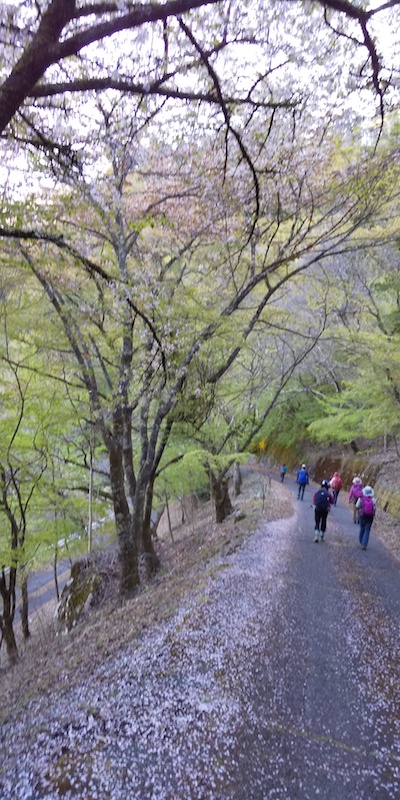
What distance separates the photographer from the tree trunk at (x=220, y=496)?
15137 mm

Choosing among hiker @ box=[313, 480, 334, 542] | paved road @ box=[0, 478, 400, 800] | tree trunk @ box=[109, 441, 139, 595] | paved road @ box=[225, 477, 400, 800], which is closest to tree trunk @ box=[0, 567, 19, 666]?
tree trunk @ box=[109, 441, 139, 595]

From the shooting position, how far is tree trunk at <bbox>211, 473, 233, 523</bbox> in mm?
15137

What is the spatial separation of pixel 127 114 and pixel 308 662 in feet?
24.6

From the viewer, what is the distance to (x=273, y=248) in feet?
34.7

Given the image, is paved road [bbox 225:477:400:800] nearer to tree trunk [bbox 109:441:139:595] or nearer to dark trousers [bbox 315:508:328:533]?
dark trousers [bbox 315:508:328:533]

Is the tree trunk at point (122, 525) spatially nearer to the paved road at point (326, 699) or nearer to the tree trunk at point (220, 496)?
the paved road at point (326, 699)

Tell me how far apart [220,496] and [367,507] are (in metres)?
6.23

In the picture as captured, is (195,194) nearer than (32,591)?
Yes

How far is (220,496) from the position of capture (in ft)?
51.5

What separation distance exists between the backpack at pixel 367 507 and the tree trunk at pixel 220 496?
528cm

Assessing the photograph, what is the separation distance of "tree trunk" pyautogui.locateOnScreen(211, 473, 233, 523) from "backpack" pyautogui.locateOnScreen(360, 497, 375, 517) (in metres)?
5.28

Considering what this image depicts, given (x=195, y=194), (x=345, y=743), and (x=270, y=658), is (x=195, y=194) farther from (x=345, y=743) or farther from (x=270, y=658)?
(x=345, y=743)

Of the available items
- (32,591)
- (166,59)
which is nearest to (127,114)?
(166,59)

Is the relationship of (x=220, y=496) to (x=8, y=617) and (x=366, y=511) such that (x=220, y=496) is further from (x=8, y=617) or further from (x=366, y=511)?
(x=8, y=617)
